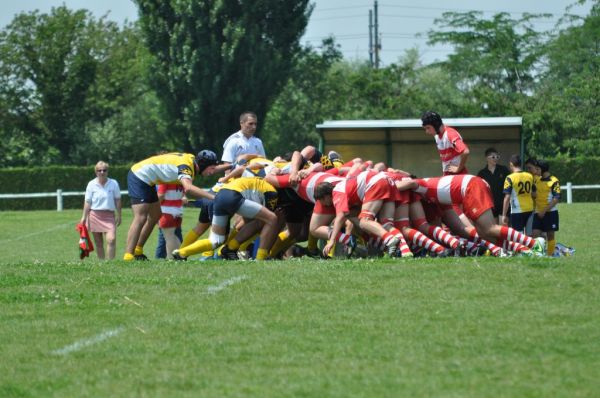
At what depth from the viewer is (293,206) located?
16.8 meters

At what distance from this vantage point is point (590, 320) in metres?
9.90

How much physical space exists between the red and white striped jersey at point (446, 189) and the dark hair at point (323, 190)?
3.65ft

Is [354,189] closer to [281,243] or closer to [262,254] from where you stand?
[262,254]

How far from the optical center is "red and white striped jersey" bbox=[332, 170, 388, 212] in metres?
15.1

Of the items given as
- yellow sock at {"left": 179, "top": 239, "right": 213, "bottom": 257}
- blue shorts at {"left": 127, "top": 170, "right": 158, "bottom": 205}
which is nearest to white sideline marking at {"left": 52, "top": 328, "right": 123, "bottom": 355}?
yellow sock at {"left": 179, "top": 239, "right": 213, "bottom": 257}

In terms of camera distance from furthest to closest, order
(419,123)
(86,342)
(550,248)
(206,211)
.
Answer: (419,123), (550,248), (206,211), (86,342)

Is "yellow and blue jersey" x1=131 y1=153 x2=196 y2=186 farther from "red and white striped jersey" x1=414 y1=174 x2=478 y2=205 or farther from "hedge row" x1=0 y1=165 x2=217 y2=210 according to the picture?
"hedge row" x1=0 y1=165 x2=217 y2=210

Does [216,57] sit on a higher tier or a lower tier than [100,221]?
higher

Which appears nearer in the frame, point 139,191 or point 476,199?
point 476,199

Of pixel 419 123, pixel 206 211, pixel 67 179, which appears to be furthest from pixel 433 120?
pixel 67 179

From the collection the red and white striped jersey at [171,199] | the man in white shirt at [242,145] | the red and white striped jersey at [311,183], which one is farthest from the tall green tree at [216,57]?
the red and white striped jersey at [311,183]

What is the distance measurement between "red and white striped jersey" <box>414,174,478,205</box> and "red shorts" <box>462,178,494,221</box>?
6 cm

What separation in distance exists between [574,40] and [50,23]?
30524 millimetres

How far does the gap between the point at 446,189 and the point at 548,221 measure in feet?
18.6
